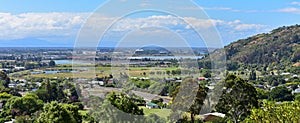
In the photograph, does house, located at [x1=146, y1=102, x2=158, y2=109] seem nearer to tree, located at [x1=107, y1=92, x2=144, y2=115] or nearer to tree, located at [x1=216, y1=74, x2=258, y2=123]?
tree, located at [x1=216, y1=74, x2=258, y2=123]

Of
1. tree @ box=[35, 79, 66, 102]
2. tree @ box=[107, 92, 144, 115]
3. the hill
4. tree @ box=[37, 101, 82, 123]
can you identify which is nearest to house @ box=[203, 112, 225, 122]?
tree @ box=[107, 92, 144, 115]

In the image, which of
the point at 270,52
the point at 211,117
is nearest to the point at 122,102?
the point at 211,117

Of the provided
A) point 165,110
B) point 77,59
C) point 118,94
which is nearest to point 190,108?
point 165,110

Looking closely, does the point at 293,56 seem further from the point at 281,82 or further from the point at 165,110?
the point at 165,110

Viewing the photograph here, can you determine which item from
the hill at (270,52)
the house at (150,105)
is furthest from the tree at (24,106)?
the hill at (270,52)

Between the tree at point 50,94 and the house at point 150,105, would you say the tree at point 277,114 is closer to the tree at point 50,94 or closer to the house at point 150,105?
the house at point 150,105

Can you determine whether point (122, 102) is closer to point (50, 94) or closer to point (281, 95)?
point (50, 94)
